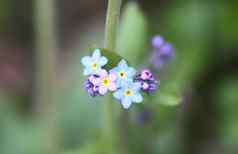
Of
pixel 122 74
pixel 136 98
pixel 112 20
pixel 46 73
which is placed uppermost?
pixel 112 20

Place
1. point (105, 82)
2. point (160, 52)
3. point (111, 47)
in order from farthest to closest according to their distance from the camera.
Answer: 1. point (160, 52)
2. point (111, 47)
3. point (105, 82)

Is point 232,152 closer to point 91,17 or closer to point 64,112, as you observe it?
point 64,112

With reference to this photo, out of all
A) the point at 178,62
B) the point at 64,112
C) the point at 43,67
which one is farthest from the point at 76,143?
the point at 178,62

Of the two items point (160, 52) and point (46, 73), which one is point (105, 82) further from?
point (46, 73)

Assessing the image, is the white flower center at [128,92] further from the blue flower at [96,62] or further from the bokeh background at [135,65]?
the bokeh background at [135,65]

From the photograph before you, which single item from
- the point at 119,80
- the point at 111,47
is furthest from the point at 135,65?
the point at 119,80

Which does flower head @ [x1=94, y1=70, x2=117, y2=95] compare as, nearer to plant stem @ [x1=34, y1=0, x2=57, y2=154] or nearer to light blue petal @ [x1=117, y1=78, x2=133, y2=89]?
light blue petal @ [x1=117, y1=78, x2=133, y2=89]

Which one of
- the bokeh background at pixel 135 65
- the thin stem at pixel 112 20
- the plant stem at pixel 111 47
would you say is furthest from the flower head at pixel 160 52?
the thin stem at pixel 112 20

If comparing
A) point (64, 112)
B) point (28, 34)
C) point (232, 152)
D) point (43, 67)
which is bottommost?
point (232, 152)
